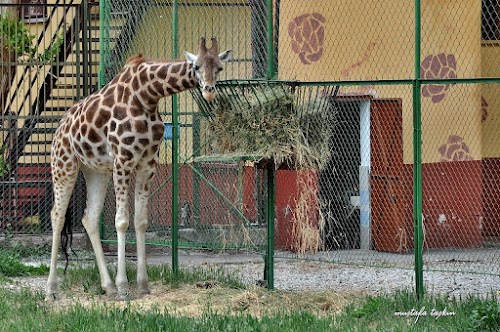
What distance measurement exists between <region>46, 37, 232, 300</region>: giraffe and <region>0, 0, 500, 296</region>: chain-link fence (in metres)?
1.02

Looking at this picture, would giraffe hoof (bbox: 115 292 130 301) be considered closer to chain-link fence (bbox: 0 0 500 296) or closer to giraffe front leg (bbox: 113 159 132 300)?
giraffe front leg (bbox: 113 159 132 300)

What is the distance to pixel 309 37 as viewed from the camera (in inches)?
535

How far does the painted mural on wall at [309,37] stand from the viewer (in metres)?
13.4

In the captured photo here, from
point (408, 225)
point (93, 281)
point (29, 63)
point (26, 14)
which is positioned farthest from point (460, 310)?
point (26, 14)

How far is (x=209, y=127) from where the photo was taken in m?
10.3

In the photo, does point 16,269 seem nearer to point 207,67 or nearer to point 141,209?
point 141,209

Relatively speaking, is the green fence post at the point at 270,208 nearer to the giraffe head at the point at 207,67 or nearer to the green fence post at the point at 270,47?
the green fence post at the point at 270,47

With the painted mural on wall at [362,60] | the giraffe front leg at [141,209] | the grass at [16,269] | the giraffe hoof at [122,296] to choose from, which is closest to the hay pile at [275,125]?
the giraffe front leg at [141,209]

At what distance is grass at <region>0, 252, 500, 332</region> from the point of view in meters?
7.87

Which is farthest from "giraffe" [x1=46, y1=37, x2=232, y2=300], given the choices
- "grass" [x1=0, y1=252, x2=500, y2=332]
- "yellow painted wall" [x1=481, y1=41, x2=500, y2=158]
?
"yellow painted wall" [x1=481, y1=41, x2=500, y2=158]

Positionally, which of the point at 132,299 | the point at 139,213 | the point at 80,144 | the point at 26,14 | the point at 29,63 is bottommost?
the point at 132,299

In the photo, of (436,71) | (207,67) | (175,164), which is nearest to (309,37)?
(436,71)

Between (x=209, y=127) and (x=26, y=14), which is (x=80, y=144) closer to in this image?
(x=209, y=127)

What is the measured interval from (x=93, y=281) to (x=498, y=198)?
6.12 m
